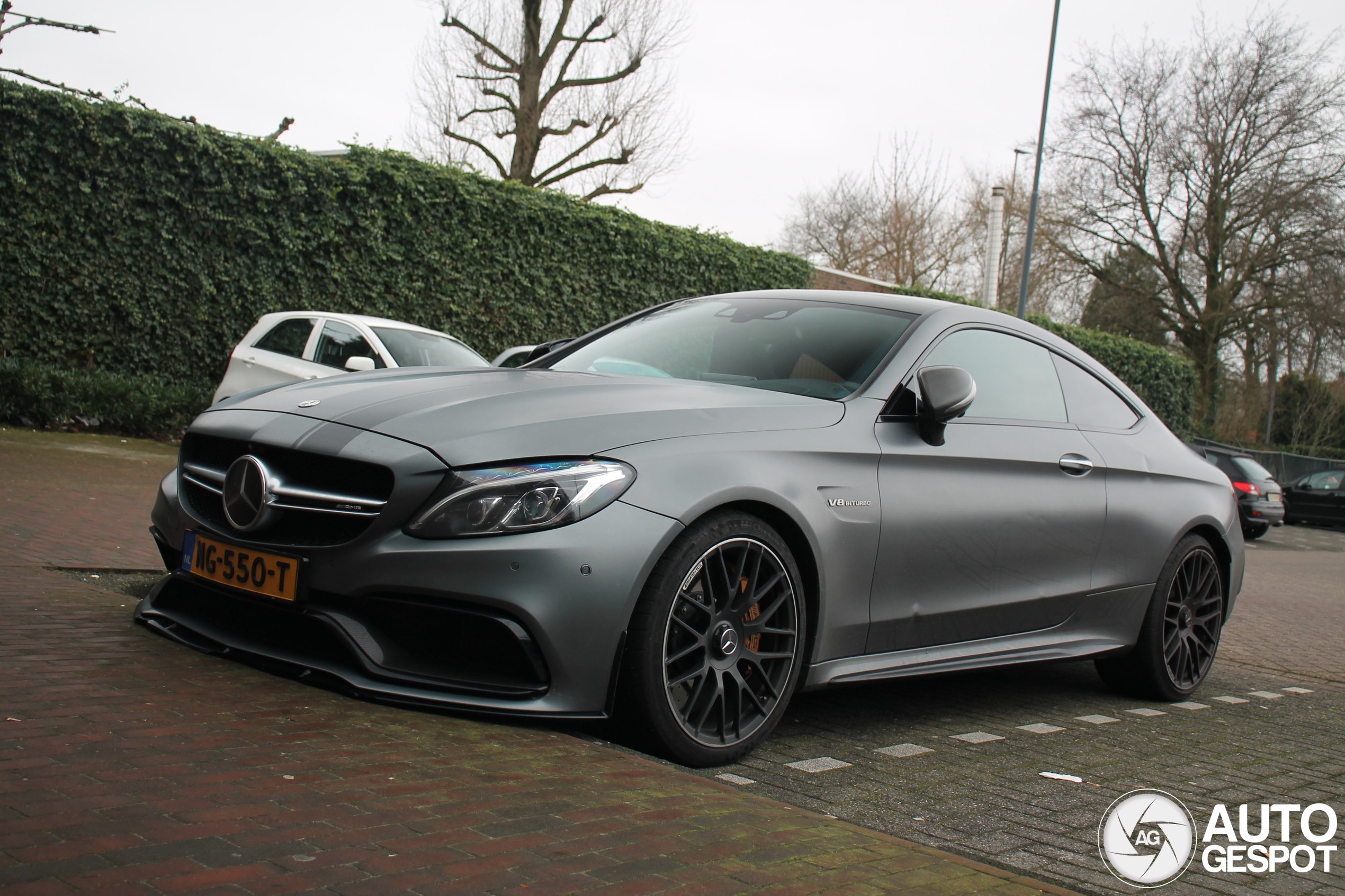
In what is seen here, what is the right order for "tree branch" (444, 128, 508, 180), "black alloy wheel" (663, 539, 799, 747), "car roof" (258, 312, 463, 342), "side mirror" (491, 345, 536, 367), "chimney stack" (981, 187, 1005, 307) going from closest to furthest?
"black alloy wheel" (663, 539, 799, 747)
"side mirror" (491, 345, 536, 367)
"car roof" (258, 312, 463, 342)
"tree branch" (444, 128, 508, 180)
"chimney stack" (981, 187, 1005, 307)

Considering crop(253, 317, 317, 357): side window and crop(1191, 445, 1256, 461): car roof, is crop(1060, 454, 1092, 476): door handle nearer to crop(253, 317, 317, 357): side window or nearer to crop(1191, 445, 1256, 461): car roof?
crop(253, 317, 317, 357): side window

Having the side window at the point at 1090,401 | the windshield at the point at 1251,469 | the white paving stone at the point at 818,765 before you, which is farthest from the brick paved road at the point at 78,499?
the windshield at the point at 1251,469

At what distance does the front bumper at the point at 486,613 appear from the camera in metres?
3.16

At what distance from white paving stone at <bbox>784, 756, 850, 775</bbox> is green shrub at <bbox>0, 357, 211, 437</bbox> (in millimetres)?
11888

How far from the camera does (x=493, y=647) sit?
3.23 meters

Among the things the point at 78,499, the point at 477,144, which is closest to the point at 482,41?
the point at 477,144

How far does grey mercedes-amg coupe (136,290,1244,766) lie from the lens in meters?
3.22

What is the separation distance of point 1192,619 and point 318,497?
4115mm

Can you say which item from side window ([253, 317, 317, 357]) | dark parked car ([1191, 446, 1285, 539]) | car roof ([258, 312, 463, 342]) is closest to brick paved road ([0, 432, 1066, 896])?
car roof ([258, 312, 463, 342])

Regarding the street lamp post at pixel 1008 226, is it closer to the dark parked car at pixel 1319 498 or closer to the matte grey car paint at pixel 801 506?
the dark parked car at pixel 1319 498

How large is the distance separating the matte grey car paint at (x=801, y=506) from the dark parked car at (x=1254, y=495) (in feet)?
52.6

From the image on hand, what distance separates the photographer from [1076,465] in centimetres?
486

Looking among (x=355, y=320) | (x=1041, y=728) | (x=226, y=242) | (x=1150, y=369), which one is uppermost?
(x=1150, y=369)

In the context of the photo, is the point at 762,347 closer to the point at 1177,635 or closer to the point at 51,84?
the point at 1177,635
